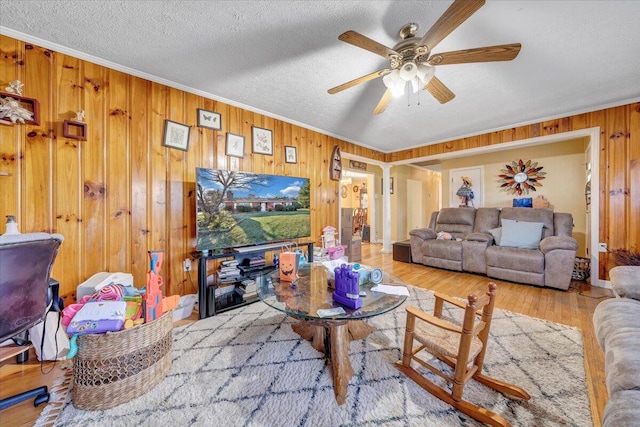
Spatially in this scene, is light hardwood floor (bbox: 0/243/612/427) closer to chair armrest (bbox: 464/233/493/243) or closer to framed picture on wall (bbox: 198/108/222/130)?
chair armrest (bbox: 464/233/493/243)

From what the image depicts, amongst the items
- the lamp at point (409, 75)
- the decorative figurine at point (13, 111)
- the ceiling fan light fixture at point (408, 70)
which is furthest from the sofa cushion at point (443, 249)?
the decorative figurine at point (13, 111)

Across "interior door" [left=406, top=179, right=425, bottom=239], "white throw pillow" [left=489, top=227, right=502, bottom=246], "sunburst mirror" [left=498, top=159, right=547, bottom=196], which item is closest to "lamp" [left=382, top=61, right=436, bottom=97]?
"white throw pillow" [left=489, top=227, right=502, bottom=246]

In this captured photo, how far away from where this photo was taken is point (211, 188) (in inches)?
90.7

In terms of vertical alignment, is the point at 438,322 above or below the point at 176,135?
below

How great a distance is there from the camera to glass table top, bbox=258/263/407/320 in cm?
128

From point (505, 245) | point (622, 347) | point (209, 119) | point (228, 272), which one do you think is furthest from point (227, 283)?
point (505, 245)

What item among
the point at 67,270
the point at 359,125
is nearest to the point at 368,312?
the point at 67,270

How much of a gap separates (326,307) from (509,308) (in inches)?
88.5

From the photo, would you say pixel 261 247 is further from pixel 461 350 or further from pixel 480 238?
pixel 480 238

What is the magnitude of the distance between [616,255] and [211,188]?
4.73 meters

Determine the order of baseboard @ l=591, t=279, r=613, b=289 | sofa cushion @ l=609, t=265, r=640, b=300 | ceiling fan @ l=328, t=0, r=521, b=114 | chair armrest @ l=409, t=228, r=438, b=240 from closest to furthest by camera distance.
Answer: ceiling fan @ l=328, t=0, r=521, b=114, sofa cushion @ l=609, t=265, r=640, b=300, baseboard @ l=591, t=279, r=613, b=289, chair armrest @ l=409, t=228, r=438, b=240

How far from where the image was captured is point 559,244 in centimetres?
290

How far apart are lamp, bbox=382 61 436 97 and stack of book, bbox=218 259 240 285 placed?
7.13ft

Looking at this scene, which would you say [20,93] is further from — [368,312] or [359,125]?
[359,125]
